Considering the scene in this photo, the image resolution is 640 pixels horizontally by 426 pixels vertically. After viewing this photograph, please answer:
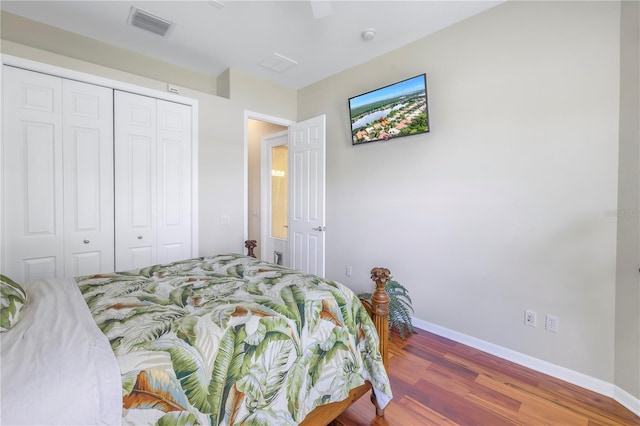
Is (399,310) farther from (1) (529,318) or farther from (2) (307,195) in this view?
(2) (307,195)

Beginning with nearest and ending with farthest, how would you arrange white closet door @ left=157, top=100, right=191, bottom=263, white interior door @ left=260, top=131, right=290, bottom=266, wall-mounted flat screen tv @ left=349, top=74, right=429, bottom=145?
wall-mounted flat screen tv @ left=349, top=74, right=429, bottom=145
white closet door @ left=157, top=100, right=191, bottom=263
white interior door @ left=260, top=131, right=290, bottom=266

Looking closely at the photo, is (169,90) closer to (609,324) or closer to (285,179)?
(285,179)

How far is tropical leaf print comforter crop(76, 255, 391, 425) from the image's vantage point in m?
0.89

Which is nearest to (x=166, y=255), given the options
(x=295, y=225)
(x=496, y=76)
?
(x=295, y=225)

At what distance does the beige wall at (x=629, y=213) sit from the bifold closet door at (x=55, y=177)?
3850 millimetres

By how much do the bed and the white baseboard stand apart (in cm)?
123

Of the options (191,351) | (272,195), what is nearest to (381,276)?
(191,351)

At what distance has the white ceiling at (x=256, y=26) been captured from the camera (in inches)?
87.7

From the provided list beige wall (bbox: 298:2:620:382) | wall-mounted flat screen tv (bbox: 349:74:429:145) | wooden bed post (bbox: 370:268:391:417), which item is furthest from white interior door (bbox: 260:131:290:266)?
wooden bed post (bbox: 370:268:391:417)

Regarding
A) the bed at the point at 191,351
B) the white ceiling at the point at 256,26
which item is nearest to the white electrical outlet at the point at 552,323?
the bed at the point at 191,351

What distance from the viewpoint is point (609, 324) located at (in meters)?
1.80

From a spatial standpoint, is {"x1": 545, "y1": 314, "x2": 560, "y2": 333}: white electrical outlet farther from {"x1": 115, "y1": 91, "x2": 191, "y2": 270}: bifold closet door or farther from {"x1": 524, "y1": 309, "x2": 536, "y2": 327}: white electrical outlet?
{"x1": 115, "y1": 91, "x2": 191, "y2": 270}: bifold closet door

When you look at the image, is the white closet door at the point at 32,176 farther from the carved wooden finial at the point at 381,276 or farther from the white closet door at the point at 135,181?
the carved wooden finial at the point at 381,276

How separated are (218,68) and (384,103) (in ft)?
6.47
